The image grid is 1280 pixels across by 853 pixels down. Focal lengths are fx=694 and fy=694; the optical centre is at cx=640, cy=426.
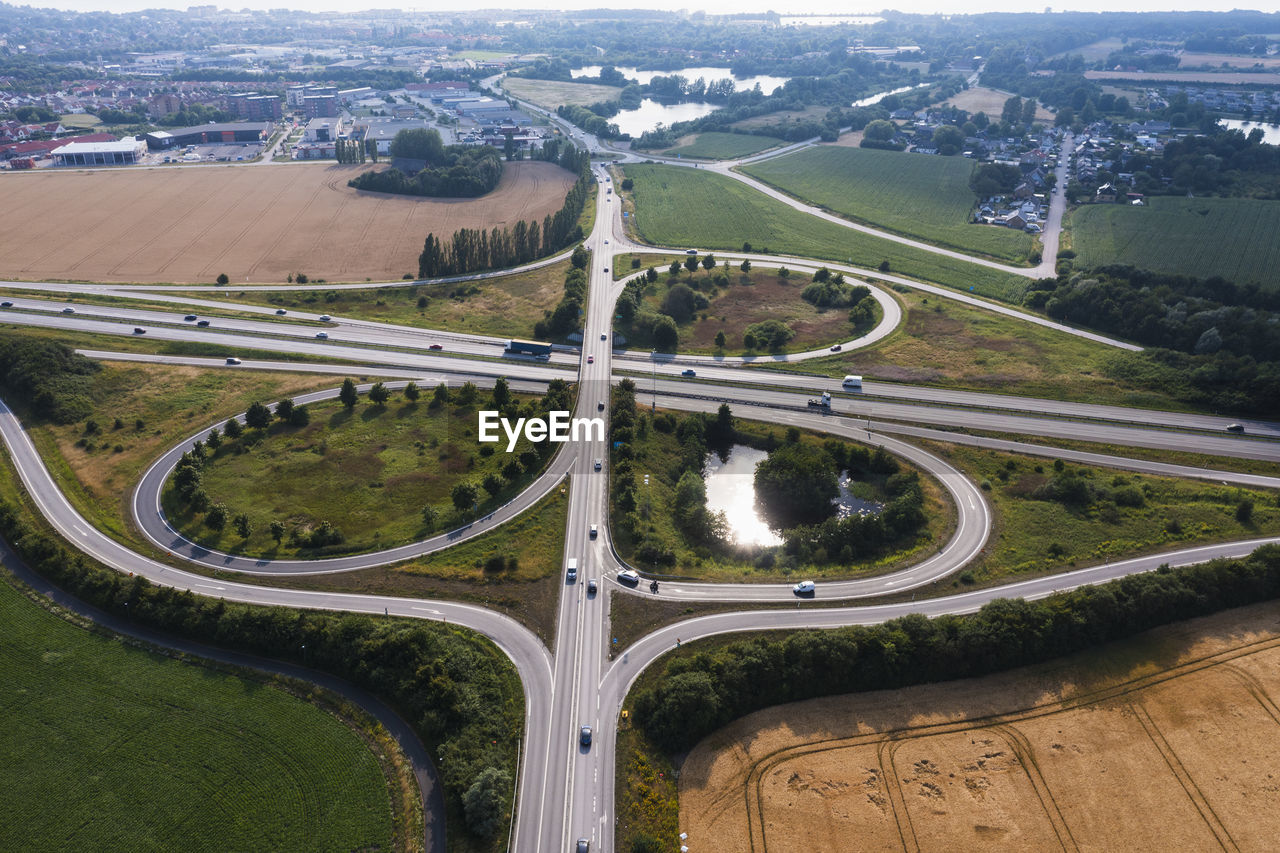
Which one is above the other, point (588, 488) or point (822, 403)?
point (822, 403)

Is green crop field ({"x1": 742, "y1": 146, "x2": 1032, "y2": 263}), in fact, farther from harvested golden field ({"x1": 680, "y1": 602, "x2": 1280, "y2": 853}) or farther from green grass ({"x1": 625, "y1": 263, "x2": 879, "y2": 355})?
harvested golden field ({"x1": 680, "y1": 602, "x2": 1280, "y2": 853})

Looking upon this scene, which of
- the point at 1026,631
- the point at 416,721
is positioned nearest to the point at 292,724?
the point at 416,721

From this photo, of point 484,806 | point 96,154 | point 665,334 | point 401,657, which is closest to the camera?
point 484,806

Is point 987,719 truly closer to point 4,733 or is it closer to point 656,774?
point 656,774

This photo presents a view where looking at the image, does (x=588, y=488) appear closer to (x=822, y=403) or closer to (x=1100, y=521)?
(x=822, y=403)

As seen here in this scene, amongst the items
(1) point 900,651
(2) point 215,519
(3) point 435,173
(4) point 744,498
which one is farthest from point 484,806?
(3) point 435,173

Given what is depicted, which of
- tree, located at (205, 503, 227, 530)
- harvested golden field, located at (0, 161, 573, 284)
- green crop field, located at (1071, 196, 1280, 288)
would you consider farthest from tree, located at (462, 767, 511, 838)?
green crop field, located at (1071, 196, 1280, 288)
